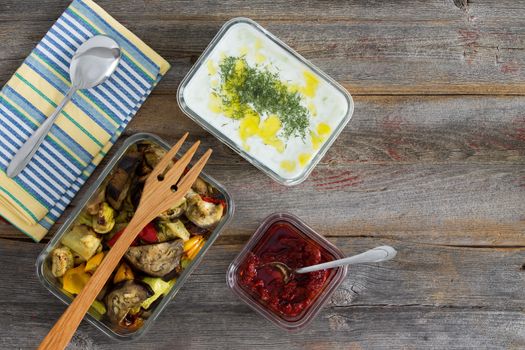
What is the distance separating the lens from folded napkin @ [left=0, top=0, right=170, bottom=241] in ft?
5.02

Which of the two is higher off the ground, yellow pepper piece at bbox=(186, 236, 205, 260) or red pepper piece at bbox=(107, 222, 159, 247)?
red pepper piece at bbox=(107, 222, 159, 247)

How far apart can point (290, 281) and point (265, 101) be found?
1.48 ft

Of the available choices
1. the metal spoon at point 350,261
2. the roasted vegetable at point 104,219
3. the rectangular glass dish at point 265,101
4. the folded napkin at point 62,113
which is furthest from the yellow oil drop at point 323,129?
the roasted vegetable at point 104,219

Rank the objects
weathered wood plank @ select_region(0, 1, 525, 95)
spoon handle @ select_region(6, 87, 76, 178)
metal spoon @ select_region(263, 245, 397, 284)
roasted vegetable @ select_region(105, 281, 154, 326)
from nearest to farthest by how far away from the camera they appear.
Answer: metal spoon @ select_region(263, 245, 397, 284) < roasted vegetable @ select_region(105, 281, 154, 326) < spoon handle @ select_region(6, 87, 76, 178) < weathered wood plank @ select_region(0, 1, 525, 95)

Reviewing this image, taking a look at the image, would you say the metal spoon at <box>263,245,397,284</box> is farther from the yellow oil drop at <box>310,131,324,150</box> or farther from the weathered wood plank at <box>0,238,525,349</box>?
the yellow oil drop at <box>310,131,324,150</box>

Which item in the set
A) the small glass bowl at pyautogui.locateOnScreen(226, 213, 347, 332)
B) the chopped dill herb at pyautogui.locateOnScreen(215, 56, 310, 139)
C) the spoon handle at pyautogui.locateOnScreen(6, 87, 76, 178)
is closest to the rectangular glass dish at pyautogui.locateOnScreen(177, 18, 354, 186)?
the chopped dill herb at pyautogui.locateOnScreen(215, 56, 310, 139)

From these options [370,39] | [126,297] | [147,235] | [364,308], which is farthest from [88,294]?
[370,39]

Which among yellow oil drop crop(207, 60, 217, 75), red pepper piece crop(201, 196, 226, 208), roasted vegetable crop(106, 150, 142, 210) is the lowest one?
red pepper piece crop(201, 196, 226, 208)

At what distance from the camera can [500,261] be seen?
1.68 meters

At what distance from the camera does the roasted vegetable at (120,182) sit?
1.42 meters

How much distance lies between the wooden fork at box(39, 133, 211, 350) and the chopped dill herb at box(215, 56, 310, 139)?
0.78ft

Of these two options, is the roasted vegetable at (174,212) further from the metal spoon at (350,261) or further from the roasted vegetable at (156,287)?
the metal spoon at (350,261)

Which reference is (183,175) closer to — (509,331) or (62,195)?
(62,195)

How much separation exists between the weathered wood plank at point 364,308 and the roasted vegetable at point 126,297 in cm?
23
